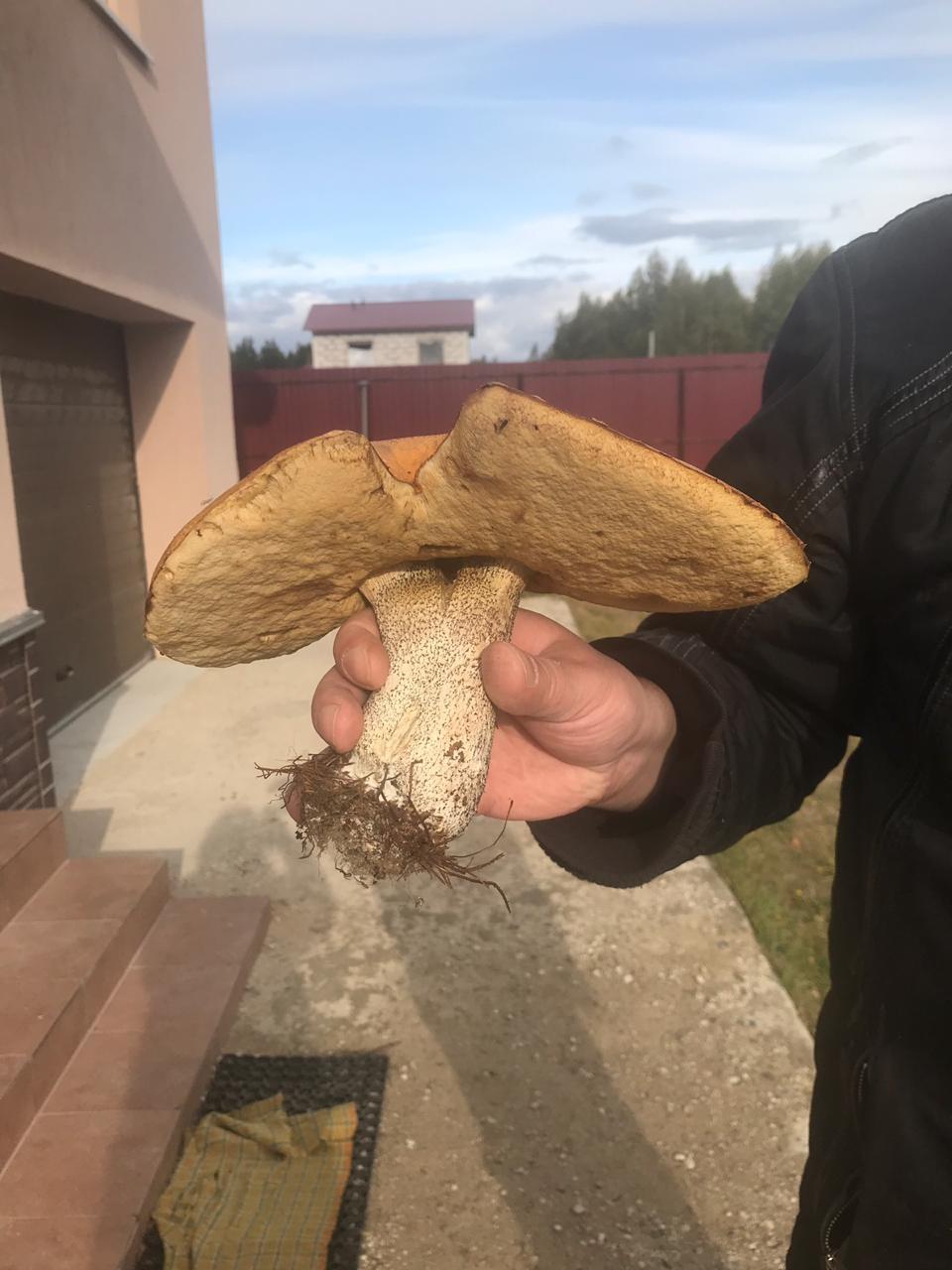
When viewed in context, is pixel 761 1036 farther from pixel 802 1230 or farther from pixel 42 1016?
pixel 42 1016

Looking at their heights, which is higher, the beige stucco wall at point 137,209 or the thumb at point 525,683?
the beige stucco wall at point 137,209

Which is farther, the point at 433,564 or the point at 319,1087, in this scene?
the point at 319,1087

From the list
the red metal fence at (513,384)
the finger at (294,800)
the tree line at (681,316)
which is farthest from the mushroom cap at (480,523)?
the tree line at (681,316)

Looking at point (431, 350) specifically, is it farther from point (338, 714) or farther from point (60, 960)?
point (338, 714)

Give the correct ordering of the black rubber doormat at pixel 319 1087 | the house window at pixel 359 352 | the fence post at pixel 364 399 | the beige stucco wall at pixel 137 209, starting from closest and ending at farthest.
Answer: the black rubber doormat at pixel 319 1087
the beige stucco wall at pixel 137 209
the fence post at pixel 364 399
the house window at pixel 359 352

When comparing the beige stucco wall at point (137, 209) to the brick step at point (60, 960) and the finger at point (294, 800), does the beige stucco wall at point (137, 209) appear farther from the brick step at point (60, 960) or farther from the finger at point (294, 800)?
the finger at point (294, 800)

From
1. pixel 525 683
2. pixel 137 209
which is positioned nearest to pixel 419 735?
pixel 525 683

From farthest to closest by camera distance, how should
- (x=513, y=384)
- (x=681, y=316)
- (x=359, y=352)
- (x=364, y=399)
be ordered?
(x=681, y=316) → (x=359, y=352) → (x=513, y=384) → (x=364, y=399)

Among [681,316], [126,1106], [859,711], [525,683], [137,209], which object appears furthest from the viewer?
[681,316]

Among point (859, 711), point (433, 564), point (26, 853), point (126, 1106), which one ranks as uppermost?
point (433, 564)
